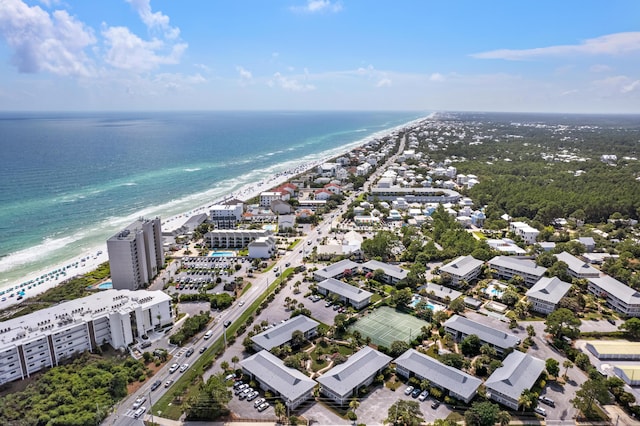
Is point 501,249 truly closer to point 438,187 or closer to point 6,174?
point 438,187

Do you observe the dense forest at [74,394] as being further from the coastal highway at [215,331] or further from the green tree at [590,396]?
the green tree at [590,396]

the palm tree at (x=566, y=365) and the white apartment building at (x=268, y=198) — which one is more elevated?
the white apartment building at (x=268, y=198)

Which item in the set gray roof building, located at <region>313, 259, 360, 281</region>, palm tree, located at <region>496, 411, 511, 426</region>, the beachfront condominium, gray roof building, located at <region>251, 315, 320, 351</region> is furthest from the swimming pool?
palm tree, located at <region>496, 411, 511, 426</region>

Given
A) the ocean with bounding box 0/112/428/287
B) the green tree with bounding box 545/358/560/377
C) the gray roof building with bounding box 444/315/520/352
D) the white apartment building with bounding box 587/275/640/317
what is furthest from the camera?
the ocean with bounding box 0/112/428/287

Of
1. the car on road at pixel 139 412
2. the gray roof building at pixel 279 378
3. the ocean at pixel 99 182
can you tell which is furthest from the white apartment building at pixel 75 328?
the ocean at pixel 99 182

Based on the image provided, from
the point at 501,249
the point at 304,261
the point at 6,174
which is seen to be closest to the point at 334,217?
the point at 304,261

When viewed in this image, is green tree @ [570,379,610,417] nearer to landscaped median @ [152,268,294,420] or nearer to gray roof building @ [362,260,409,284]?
gray roof building @ [362,260,409,284]
